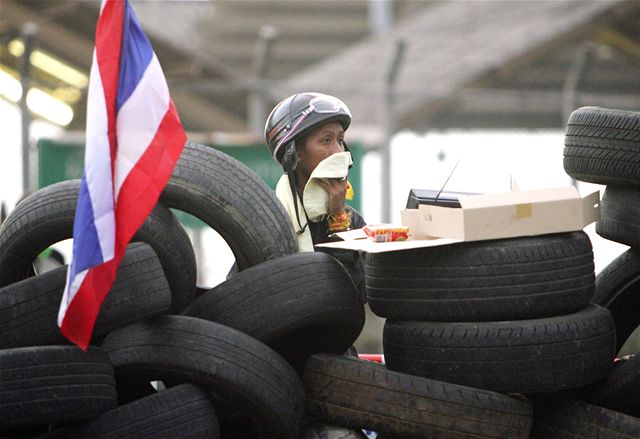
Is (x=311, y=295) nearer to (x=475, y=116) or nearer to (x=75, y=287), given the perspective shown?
(x=75, y=287)

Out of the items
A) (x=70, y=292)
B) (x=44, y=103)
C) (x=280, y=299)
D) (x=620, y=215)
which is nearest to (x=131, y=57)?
(x=70, y=292)

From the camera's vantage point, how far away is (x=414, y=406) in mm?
4145

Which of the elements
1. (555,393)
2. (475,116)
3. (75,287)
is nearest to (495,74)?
(475,116)

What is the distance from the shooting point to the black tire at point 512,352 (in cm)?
419

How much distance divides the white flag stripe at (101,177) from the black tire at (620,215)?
2164 millimetres

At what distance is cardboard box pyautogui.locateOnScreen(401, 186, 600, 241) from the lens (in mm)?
4219

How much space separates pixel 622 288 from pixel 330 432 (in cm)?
166

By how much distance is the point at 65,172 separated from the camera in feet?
31.9

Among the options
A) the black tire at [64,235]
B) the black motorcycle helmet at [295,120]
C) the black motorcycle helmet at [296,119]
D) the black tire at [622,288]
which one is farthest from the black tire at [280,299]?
the black tire at [622,288]

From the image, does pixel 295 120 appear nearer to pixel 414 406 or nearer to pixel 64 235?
pixel 64 235

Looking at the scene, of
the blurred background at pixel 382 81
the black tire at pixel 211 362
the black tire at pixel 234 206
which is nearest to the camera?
the black tire at pixel 211 362

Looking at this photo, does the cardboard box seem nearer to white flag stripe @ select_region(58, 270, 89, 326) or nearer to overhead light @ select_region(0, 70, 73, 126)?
white flag stripe @ select_region(58, 270, 89, 326)

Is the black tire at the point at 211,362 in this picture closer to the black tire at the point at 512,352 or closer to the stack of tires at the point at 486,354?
the stack of tires at the point at 486,354

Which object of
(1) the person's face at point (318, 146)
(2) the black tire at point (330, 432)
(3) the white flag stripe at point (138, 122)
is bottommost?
(2) the black tire at point (330, 432)
